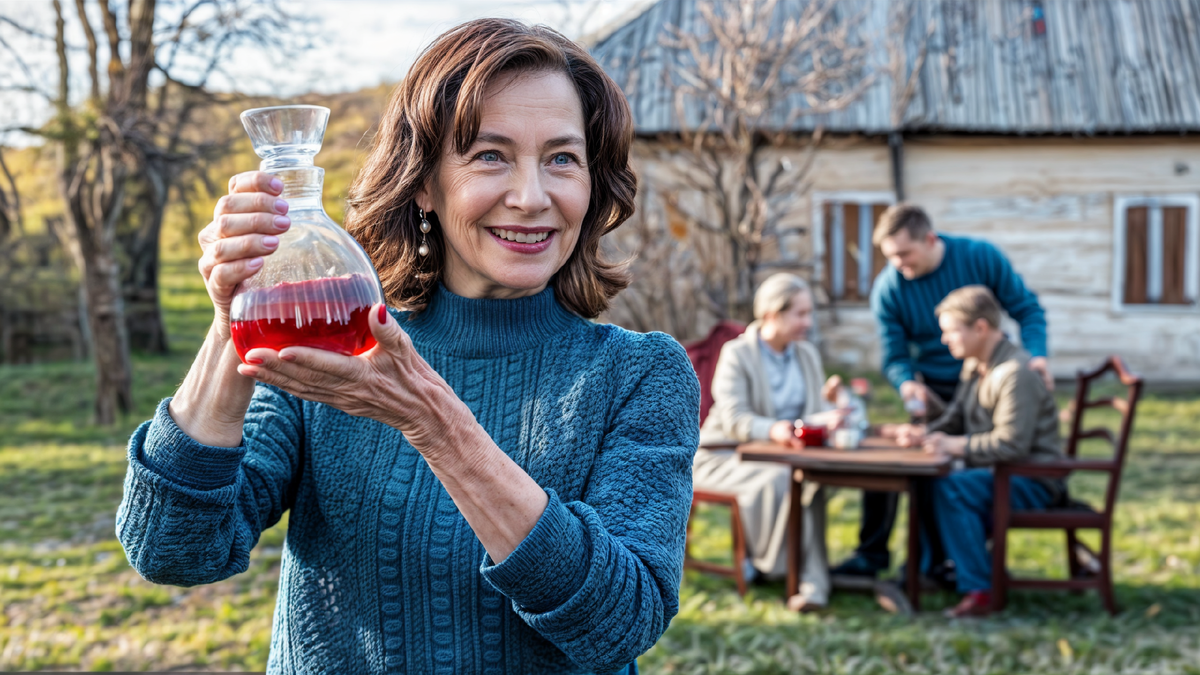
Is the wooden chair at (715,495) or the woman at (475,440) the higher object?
the woman at (475,440)

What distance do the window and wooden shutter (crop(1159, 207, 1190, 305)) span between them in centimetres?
367

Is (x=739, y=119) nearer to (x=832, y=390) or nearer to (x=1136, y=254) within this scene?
(x=832, y=390)

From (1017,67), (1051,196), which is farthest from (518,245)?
(1017,67)

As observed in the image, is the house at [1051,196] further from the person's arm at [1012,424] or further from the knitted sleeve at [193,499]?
the knitted sleeve at [193,499]

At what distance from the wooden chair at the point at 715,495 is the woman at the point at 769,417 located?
0.09 metres

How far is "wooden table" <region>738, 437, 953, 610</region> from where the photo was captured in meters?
5.03

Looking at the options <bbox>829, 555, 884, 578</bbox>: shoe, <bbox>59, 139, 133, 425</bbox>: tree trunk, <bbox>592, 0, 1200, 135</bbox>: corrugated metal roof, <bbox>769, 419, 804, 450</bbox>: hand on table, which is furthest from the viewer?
<bbox>592, 0, 1200, 135</bbox>: corrugated metal roof

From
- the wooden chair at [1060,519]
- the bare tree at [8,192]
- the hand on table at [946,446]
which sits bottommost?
the wooden chair at [1060,519]

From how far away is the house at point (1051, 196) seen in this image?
1364 cm

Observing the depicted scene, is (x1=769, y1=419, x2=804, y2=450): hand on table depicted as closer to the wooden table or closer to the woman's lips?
the wooden table

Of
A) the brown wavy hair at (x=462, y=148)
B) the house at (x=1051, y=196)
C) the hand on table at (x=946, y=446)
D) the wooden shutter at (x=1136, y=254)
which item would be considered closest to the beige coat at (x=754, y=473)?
the hand on table at (x=946, y=446)

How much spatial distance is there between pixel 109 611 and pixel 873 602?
4031 millimetres

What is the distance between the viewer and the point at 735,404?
18.9 ft

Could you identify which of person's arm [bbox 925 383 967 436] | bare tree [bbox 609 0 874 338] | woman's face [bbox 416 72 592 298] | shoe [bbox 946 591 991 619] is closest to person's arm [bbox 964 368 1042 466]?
person's arm [bbox 925 383 967 436]
